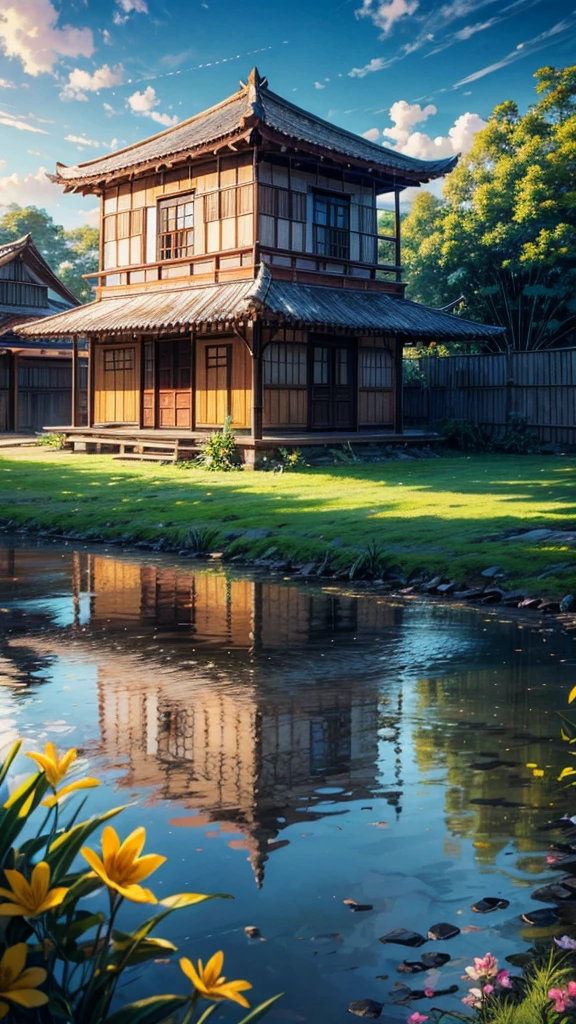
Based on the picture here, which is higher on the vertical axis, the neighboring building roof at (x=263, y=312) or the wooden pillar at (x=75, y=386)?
the neighboring building roof at (x=263, y=312)

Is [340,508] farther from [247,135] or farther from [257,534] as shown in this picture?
[247,135]

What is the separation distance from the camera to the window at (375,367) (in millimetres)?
29703

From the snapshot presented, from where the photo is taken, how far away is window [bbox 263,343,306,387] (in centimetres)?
2700

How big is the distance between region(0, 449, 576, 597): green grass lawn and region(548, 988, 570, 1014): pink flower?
7.88 m

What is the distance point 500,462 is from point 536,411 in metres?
5.18

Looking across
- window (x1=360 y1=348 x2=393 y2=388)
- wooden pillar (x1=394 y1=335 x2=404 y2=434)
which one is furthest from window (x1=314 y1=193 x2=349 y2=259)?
wooden pillar (x1=394 y1=335 x2=404 y2=434)

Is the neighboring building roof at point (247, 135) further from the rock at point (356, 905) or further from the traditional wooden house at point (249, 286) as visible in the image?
the rock at point (356, 905)

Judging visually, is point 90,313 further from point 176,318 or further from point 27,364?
point 27,364

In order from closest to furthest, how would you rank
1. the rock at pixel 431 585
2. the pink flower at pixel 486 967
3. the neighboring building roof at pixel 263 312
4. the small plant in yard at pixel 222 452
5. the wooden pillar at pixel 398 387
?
1. the pink flower at pixel 486 967
2. the rock at pixel 431 585
3. the neighboring building roof at pixel 263 312
4. the small plant in yard at pixel 222 452
5. the wooden pillar at pixel 398 387

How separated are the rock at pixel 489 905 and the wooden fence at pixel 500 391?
26.7 meters

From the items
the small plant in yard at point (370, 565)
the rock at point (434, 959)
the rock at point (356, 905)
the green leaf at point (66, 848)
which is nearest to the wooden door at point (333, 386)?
the small plant in yard at point (370, 565)

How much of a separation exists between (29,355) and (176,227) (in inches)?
517

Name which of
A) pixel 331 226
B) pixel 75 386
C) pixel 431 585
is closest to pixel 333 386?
pixel 331 226

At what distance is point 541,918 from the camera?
13.6 feet
